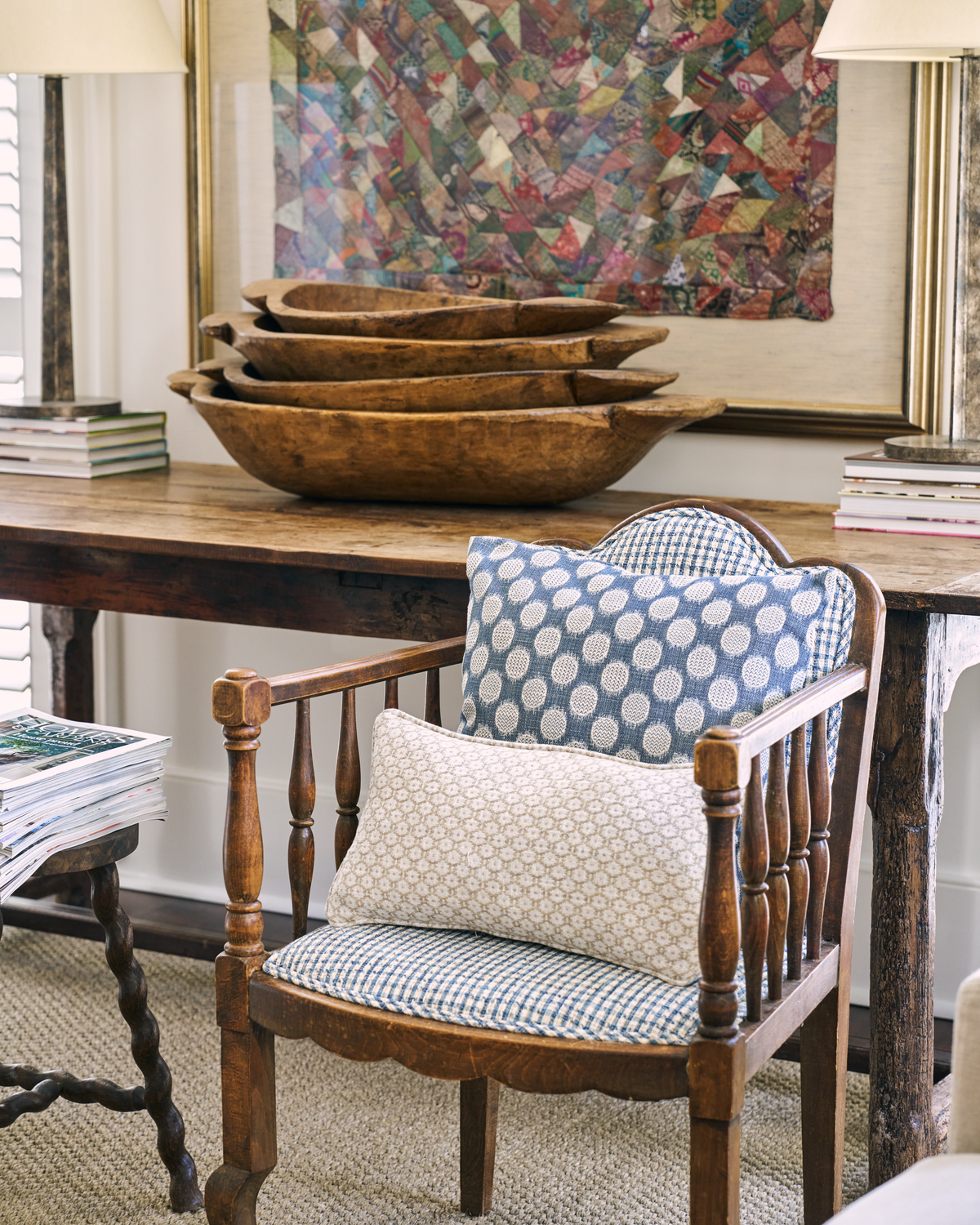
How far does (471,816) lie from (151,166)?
176 centimetres

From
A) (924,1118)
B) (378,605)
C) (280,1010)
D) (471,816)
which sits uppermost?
(378,605)

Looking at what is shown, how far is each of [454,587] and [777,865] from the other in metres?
0.61

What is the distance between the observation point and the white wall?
2.70 m

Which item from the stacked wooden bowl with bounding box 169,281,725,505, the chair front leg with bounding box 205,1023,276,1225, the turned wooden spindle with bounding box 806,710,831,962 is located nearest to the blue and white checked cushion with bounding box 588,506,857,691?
the turned wooden spindle with bounding box 806,710,831,962

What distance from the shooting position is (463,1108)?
5.84 ft

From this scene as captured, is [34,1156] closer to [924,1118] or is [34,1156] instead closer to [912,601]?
[924,1118]

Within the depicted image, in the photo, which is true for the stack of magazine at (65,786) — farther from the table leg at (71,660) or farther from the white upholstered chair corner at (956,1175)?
the white upholstered chair corner at (956,1175)

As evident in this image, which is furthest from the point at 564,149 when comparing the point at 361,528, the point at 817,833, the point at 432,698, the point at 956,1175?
the point at 956,1175

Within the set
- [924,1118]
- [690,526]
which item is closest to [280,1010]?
[690,526]

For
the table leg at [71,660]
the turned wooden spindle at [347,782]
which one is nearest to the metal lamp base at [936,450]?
the turned wooden spindle at [347,782]

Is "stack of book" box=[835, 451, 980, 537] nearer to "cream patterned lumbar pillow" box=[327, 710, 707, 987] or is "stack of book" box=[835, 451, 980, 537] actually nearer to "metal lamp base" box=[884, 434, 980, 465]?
"metal lamp base" box=[884, 434, 980, 465]

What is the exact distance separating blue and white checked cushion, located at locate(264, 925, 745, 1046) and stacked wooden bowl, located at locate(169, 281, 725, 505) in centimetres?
78

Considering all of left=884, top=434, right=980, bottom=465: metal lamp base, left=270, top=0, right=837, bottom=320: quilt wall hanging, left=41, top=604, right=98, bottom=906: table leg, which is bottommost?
left=41, top=604, right=98, bottom=906: table leg

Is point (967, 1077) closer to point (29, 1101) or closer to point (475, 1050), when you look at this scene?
point (475, 1050)
